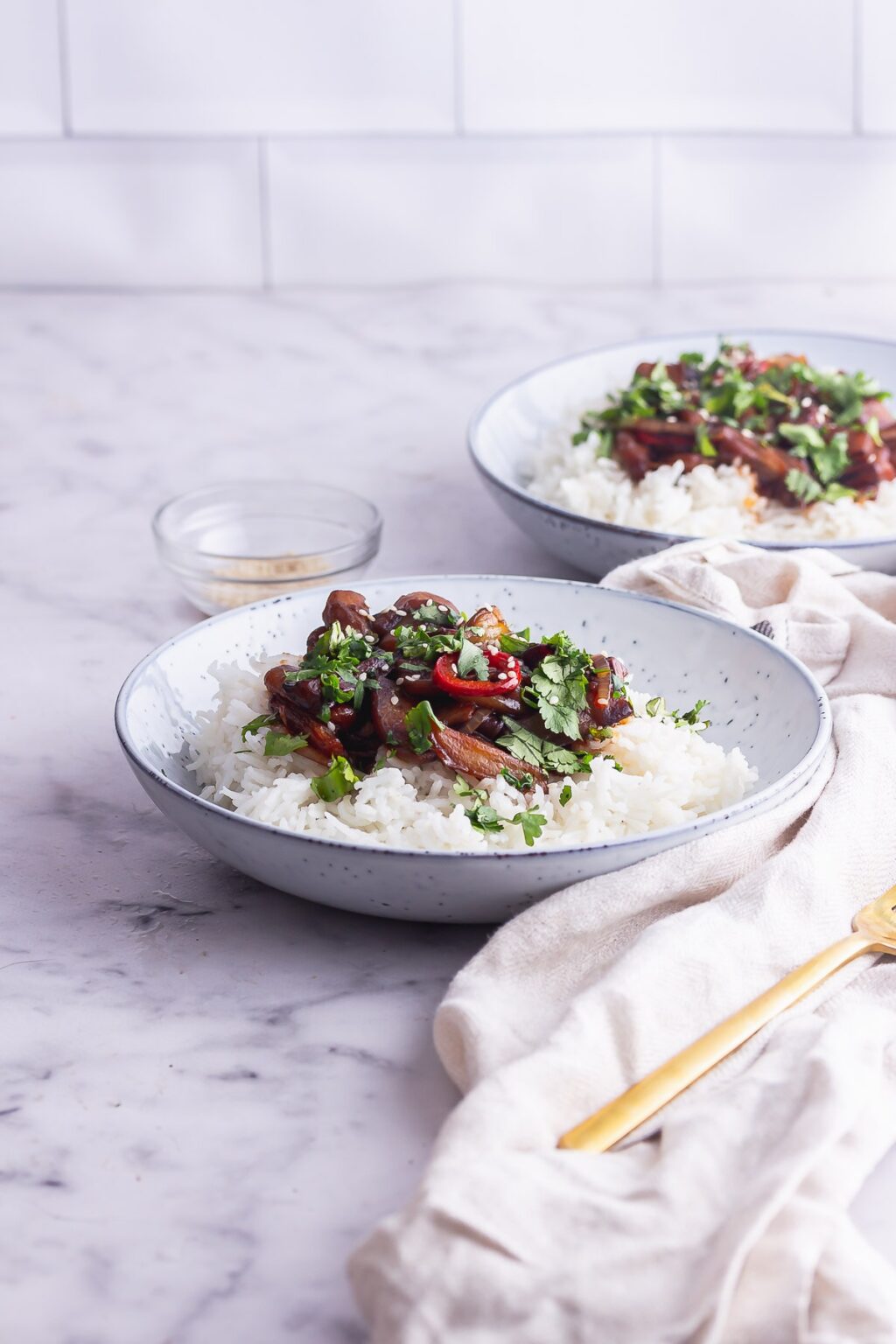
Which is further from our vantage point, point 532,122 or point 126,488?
point 532,122

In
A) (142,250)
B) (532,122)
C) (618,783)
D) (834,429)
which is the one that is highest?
(532,122)

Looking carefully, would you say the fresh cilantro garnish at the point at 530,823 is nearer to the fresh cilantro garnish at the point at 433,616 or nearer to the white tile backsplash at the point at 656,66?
the fresh cilantro garnish at the point at 433,616

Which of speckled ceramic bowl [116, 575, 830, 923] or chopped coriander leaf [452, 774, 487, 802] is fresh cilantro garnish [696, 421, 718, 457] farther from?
chopped coriander leaf [452, 774, 487, 802]

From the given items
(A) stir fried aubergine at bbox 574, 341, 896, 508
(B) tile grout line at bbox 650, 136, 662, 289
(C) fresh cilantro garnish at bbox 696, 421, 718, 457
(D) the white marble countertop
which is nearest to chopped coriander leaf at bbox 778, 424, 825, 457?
(A) stir fried aubergine at bbox 574, 341, 896, 508

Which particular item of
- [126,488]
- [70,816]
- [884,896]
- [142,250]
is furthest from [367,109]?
[884,896]

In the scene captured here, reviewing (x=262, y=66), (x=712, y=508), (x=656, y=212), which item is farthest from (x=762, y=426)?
(x=262, y=66)

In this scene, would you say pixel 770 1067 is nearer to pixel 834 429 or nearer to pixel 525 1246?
pixel 525 1246
